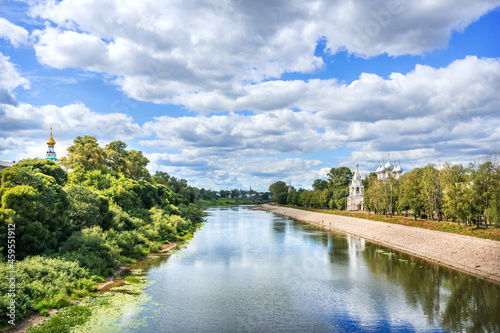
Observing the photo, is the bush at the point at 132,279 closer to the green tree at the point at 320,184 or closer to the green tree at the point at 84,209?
the green tree at the point at 84,209

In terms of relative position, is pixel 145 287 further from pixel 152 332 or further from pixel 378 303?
pixel 378 303

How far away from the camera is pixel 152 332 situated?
59.3 ft

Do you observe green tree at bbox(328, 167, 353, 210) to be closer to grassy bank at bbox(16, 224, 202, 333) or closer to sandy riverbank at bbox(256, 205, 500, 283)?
sandy riverbank at bbox(256, 205, 500, 283)

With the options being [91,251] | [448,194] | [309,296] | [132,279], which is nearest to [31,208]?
[91,251]

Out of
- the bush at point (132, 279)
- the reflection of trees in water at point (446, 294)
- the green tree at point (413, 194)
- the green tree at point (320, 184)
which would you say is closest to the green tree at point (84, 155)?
the bush at point (132, 279)

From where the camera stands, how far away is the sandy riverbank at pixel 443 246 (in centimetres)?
3179

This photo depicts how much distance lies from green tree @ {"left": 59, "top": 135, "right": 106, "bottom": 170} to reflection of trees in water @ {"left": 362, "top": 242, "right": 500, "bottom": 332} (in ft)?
152

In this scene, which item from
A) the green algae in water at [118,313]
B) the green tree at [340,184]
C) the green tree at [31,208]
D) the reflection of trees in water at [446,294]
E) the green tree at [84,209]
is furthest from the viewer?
the green tree at [340,184]

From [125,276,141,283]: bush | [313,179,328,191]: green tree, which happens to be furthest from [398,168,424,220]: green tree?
[313,179,328,191]: green tree

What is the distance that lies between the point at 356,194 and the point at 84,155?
293 ft

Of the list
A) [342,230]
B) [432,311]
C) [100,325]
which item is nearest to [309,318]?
[432,311]

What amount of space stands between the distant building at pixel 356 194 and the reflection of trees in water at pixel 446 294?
79.2 m

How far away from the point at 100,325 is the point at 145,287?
26.4 ft

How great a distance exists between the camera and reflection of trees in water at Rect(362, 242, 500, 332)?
20.5 m
